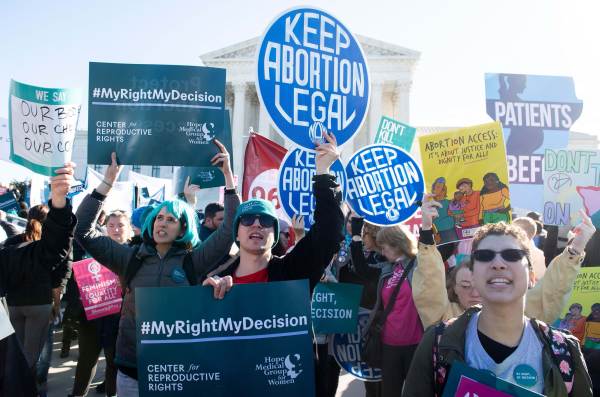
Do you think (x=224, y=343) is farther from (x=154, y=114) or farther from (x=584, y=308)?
(x=584, y=308)

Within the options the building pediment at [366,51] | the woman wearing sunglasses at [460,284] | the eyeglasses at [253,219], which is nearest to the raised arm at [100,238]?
the eyeglasses at [253,219]

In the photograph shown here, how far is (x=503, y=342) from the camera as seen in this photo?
5.99 feet

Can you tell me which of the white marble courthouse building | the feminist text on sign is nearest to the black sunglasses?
the feminist text on sign

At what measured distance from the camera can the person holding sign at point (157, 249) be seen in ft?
8.88

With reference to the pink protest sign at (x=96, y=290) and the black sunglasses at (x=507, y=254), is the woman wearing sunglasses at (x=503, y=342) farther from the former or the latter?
the pink protest sign at (x=96, y=290)

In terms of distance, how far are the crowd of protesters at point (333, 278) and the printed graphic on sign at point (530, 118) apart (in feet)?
4.75

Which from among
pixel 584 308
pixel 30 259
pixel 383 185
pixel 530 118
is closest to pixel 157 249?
pixel 30 259

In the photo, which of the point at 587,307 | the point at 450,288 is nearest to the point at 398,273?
the point at 450,288

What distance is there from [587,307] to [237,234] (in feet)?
9.34

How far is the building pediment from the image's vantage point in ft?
160

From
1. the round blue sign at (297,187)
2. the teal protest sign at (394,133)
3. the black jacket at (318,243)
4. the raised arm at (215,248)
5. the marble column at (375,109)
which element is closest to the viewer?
the black jacket at (318,243)

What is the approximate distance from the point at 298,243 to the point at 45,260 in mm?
1316

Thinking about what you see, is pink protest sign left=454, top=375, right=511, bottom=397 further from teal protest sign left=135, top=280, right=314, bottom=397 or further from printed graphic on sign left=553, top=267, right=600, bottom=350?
printed graphic on sign left=553, top=267, right=600, bottom=350

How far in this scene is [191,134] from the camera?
300cm
